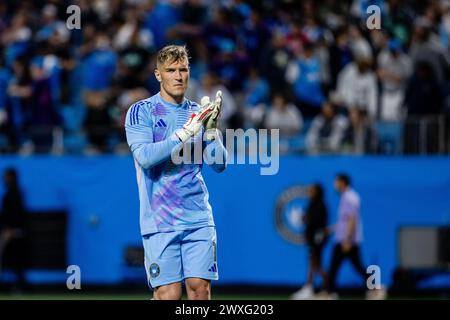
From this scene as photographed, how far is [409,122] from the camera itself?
704 inches

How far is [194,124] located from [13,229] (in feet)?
36.5

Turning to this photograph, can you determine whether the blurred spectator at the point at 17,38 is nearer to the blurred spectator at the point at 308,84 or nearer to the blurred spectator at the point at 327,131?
the blurred spectator at the point at 308,84

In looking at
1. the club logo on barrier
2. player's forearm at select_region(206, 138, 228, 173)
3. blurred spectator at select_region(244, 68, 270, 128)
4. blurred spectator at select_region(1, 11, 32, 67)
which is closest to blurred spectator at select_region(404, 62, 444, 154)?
the club logo on barrier

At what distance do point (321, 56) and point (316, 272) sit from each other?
11.5ft

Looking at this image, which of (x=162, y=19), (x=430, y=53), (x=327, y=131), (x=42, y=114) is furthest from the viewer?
(x=162, y=19)

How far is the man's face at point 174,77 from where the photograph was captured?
8.97 meters

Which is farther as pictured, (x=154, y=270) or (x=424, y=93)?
(x=424, y=93)

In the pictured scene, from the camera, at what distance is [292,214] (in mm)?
19250

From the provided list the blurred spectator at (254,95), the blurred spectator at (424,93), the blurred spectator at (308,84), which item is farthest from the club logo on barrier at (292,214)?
the blurred spectator at (424,93)

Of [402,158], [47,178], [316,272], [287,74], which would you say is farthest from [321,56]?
[47,178]

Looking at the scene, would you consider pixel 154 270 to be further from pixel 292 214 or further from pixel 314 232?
pixel 292 214

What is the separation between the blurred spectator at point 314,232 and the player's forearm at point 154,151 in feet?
32.3

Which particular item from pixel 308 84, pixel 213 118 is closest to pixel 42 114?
pixel 308 84

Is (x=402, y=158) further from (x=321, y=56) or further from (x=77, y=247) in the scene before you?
(x=77, y=247)
